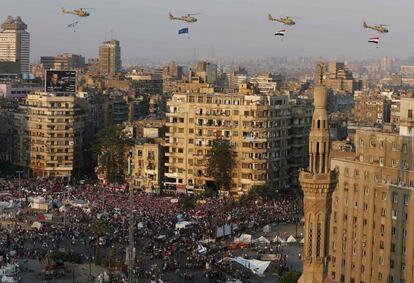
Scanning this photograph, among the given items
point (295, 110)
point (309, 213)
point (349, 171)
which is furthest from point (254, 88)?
point (309, 213)

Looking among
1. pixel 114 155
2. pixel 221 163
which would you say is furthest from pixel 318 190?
pixel 114 155

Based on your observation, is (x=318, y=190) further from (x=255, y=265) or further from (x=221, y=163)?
(x=221, y=163)

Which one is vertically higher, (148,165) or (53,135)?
(53,135)

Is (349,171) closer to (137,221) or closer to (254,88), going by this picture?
(137,221)

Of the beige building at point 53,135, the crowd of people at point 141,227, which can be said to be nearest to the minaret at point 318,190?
the crowd of people at point 141,227

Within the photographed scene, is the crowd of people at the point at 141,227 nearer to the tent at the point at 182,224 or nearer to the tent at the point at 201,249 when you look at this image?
the tent at the point at 201,249

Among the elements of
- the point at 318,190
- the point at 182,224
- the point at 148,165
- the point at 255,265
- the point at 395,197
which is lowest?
the point at 255,265
